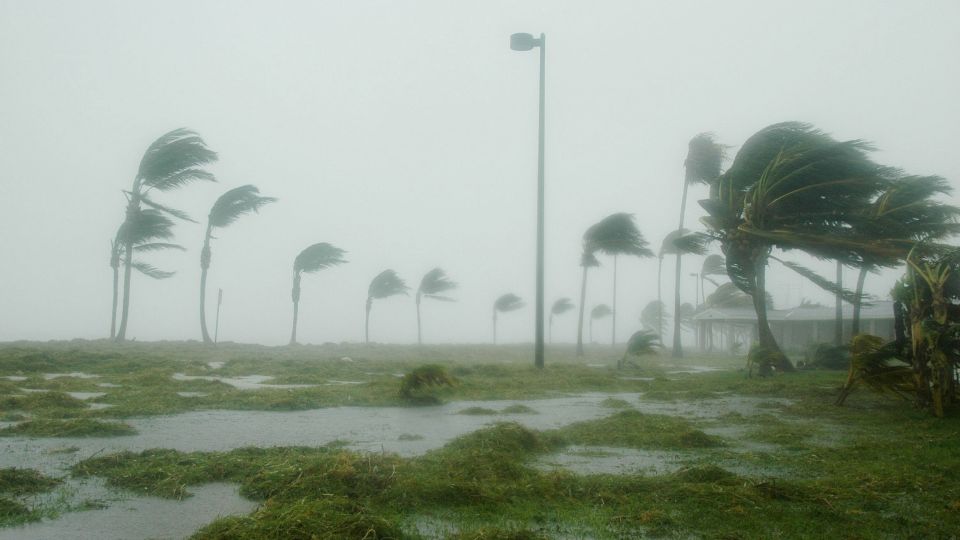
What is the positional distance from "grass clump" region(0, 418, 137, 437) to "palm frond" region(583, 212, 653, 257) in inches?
1213

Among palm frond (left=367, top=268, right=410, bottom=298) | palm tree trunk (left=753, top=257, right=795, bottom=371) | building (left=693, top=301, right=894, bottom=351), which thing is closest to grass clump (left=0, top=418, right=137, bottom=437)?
palm tree trunk (left=753, top=257, right=795, bottom=371)

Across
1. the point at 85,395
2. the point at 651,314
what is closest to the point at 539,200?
the point at 85,395

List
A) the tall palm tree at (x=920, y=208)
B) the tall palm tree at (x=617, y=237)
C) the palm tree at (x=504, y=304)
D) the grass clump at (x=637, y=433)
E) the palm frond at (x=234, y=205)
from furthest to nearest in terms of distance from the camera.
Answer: the palm tree at (x=504, y=304), the tall palm tree at (x=617, y=237), the palm frond at (x=234, y=205), the tall palm tree at (x=920, y=208), the grass clump at (x=637, y=433)

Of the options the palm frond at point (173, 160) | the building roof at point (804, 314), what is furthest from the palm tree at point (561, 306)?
the palm frond at point (173, 160)

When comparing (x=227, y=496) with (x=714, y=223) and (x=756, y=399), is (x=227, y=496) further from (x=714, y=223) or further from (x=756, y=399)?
(x=714, y=223)

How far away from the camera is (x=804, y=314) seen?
141 feet

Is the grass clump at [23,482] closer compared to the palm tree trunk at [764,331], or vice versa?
the grass clump at [23,482]

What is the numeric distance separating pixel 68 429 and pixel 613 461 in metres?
5.60

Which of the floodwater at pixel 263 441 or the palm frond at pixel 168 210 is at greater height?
the palm frond at pixel 168 210

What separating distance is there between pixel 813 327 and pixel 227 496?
46.1m

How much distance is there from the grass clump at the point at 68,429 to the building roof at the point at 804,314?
125 ft

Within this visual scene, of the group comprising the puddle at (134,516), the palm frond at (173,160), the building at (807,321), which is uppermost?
the palm frond at (173,160)

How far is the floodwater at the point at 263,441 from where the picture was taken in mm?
3963

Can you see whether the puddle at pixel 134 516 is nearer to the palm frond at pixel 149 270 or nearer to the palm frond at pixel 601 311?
the palm frond at pixel 149 270
